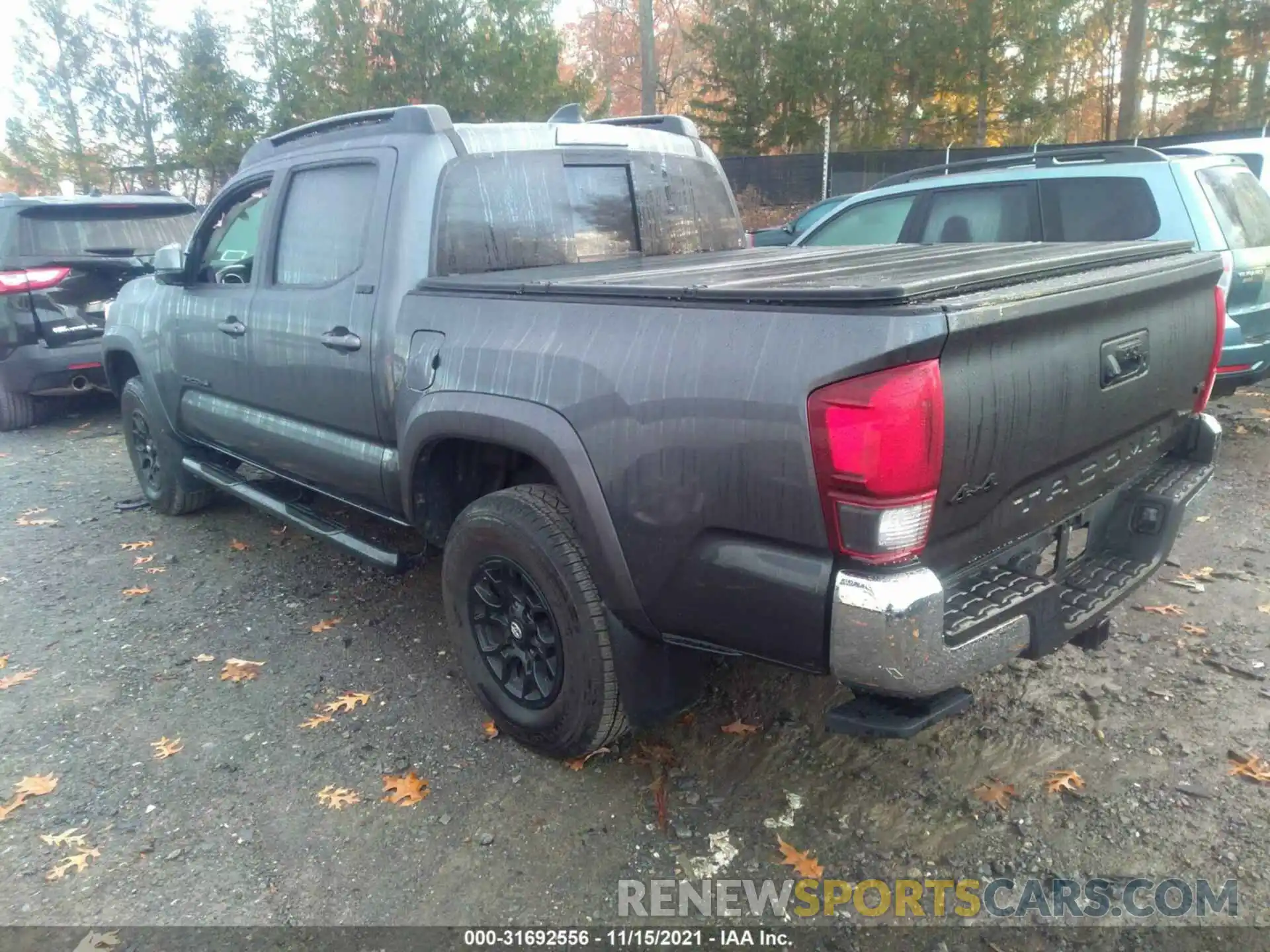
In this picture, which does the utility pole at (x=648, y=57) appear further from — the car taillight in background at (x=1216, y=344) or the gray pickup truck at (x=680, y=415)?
the car taillight in background at (x=1216, y=344)

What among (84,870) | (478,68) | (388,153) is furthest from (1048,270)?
(478,68)

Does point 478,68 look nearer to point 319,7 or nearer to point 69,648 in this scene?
point 319,7

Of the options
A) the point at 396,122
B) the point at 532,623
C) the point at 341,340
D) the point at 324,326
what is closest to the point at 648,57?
the point at 396,122

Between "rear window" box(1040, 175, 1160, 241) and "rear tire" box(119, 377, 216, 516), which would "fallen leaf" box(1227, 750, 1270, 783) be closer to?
"rear window" box(1040, 175, 1160, 241)

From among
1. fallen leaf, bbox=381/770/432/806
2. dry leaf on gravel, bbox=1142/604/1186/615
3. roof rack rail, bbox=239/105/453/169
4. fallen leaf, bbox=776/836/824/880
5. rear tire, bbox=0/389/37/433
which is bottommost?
fallen leaf, bbox=776/836/824/880

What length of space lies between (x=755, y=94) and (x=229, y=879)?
22753 mm

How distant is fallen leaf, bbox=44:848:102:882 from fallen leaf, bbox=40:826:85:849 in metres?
0.04

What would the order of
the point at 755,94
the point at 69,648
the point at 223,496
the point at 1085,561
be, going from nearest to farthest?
the point at 1085,561 → the point at 69,648 → the point at 223,496 → the point at 755,94

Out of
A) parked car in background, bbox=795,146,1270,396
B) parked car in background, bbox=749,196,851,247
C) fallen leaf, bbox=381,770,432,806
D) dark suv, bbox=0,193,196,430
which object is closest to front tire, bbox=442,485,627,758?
fallen leaf, bbox=381,770,432,806

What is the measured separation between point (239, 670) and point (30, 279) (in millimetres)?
5435

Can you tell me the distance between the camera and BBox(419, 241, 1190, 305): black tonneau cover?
209 cm

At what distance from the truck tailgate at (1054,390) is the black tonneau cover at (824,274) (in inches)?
2.6

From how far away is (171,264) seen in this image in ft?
15.2

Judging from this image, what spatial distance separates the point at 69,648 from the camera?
410 cm
